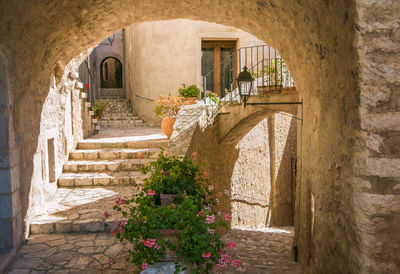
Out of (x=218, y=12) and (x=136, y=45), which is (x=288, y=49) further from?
(x=136, y=45)

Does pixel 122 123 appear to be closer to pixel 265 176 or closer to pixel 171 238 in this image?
pixel 265 176

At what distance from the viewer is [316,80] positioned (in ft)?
10.2

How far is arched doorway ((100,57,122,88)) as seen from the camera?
22.8m

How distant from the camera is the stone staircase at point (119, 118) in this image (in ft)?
38.4

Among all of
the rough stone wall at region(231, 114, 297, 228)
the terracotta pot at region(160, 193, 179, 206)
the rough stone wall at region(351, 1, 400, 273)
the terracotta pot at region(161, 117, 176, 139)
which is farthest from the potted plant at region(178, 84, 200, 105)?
the rough stone wall at region(351, 1, 400, 273)

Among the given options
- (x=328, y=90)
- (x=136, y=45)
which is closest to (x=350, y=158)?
(x=328, y=90)

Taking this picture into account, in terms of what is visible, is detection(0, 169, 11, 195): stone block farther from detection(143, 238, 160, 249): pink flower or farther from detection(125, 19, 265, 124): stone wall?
detection(125, 19, 265, 124): stone wall

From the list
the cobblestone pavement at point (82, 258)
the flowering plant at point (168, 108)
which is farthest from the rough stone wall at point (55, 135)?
Result: the flowering plant at point (168, 108)

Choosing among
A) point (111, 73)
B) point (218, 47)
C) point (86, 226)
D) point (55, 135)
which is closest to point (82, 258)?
point (86, 226)

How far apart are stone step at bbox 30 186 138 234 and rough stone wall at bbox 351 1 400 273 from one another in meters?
3.11

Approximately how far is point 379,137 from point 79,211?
13.3ft

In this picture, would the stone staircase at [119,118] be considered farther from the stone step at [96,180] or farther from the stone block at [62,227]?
the stone block at [62,227]

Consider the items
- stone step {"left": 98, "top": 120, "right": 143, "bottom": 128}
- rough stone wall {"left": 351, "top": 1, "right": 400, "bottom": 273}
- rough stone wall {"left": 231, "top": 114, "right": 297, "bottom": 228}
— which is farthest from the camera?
stone step {"left": 98, "top": 120, "right": 143, "bottom": 128}

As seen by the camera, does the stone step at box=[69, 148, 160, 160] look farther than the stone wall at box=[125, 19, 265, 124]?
No
